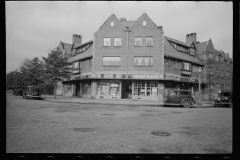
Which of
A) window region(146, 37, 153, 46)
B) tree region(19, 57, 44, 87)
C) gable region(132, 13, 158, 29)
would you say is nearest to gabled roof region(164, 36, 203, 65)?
window region(146, 37, 153, 46)

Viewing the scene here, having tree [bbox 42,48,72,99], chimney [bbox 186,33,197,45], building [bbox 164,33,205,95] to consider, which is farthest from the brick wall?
chimney [bbox 186,33,197,45]

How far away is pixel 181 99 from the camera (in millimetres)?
19734

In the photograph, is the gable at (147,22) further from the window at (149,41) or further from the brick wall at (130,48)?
the window at (149,41)

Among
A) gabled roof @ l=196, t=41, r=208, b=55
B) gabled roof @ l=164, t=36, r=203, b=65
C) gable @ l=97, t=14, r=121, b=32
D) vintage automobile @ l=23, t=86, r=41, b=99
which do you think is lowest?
vintage automobile @ l=23, t=86, r=41, b=99

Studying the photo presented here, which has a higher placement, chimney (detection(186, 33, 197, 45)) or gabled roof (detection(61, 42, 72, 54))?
chimney (detection(186, 33, 197, 45))

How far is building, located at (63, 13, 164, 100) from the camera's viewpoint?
28.5 meters

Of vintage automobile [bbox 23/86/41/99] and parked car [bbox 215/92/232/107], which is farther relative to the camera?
vintage automobile [bbox 23/86/41/99]

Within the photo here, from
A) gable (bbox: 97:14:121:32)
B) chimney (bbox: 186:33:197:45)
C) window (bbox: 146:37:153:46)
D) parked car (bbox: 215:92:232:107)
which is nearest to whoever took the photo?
parked car (bbox: 215:92:232:107)

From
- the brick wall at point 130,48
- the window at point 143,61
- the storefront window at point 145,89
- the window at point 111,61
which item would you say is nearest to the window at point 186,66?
the brick wall at point 130,48

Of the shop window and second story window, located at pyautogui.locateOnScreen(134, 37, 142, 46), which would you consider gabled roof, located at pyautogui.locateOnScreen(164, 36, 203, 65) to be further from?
the shop window

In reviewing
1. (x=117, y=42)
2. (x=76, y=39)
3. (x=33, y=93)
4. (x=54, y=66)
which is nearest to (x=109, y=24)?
(x=117, y=42)

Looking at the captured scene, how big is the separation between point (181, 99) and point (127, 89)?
12883mm

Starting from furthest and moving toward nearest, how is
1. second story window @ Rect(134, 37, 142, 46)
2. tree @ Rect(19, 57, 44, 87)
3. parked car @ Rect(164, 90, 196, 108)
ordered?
tree @ Rect(19, 57, 44, 87), second story window @ Rect(134, 37, 142, 46), parked car @ Rect(164, 90, 196, 108)

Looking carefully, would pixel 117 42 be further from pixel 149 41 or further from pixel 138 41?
pixel 149 41
